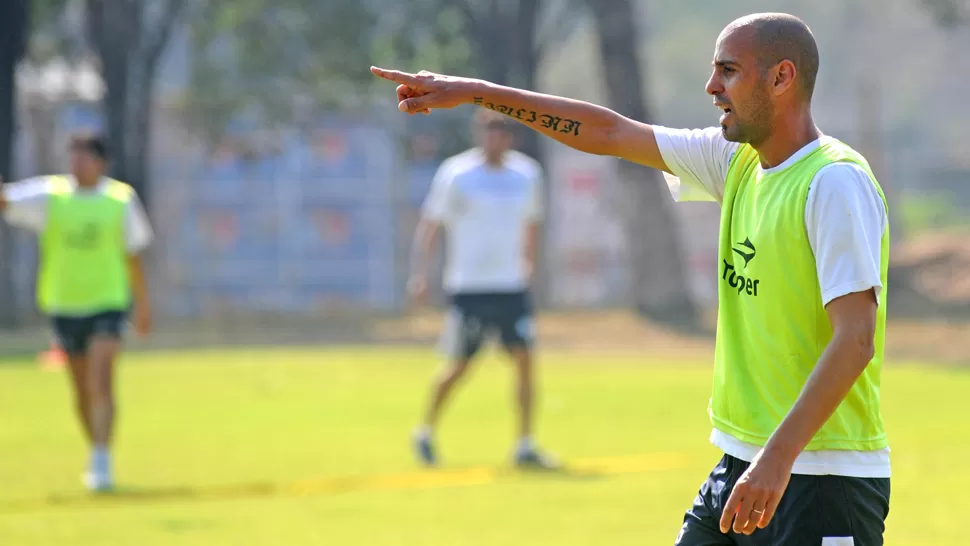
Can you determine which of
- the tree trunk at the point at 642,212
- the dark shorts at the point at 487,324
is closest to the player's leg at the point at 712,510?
the dark shorts at the point at 487,324

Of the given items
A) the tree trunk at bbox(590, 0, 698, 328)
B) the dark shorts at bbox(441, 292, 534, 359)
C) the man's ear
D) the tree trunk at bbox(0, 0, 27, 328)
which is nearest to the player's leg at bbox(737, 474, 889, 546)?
the man's ear

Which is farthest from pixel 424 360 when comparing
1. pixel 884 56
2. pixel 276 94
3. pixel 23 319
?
pixel 884 56

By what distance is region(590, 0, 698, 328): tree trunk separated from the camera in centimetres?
2658

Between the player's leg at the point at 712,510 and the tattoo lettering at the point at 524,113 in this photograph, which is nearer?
the player's leg at the point at 712,510

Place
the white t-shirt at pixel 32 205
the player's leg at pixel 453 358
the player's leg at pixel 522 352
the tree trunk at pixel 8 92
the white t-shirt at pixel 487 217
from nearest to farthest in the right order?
the white t-shirt at pixel 32 205, the player's leg at pixel 522 352, the player's leg at pixel 453 358, the white t-shirt at pixel 487 217, the tree trunk at pixel 8 92

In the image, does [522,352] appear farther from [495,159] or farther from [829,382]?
[829,382]

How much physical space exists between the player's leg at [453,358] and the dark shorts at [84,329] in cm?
214

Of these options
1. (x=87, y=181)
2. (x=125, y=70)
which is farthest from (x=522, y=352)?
(x=125, y=70)

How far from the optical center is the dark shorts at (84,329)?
1038 cm

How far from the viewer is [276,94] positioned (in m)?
33.2

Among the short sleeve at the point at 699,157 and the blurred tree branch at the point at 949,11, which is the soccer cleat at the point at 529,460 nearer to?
the short sleeve at the point at 699,157

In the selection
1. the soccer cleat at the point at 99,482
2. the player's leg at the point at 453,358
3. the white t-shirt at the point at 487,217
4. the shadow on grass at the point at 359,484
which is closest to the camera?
the shadow on grass at the point at 359,484

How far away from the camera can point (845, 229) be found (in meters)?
3.91

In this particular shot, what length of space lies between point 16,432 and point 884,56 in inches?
1629
